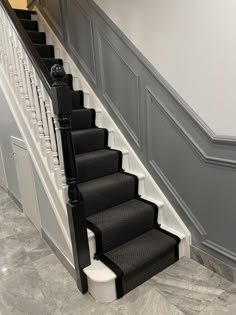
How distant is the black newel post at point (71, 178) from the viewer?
61.6 inches

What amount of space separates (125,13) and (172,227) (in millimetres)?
1978

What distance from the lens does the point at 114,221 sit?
6.72 ft

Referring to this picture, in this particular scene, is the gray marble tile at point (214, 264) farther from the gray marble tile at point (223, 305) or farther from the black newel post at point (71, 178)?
the black newel post at point (71, 178)

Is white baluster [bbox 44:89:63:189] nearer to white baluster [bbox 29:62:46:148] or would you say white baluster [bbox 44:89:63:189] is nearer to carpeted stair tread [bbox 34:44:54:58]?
white baluster [bbox 29:62:46:148]

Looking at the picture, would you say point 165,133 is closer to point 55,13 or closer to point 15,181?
point 15,181

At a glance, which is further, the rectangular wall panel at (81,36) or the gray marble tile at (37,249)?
the rectangular wall panel at (81,36)

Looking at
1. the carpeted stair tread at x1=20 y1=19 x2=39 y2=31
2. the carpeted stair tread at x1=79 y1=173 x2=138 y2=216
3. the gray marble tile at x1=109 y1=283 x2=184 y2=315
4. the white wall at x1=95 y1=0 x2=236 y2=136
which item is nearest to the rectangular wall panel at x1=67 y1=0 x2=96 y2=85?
the white wall at x1=95 y1=0 x2=236 y2=136

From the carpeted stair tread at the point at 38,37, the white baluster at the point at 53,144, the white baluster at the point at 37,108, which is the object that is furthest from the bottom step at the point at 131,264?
the carpeted stair tread at the point at 38,37

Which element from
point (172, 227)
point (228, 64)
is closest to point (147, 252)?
point (172, 227)

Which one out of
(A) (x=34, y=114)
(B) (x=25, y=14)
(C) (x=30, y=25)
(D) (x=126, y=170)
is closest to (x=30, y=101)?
(A) (x=34, y=114)

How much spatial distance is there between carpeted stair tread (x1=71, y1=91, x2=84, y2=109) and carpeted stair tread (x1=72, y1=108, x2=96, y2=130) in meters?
0.20

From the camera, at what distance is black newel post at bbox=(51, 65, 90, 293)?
157 cm

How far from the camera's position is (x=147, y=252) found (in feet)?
6.44

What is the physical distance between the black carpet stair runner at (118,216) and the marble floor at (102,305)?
113mm
